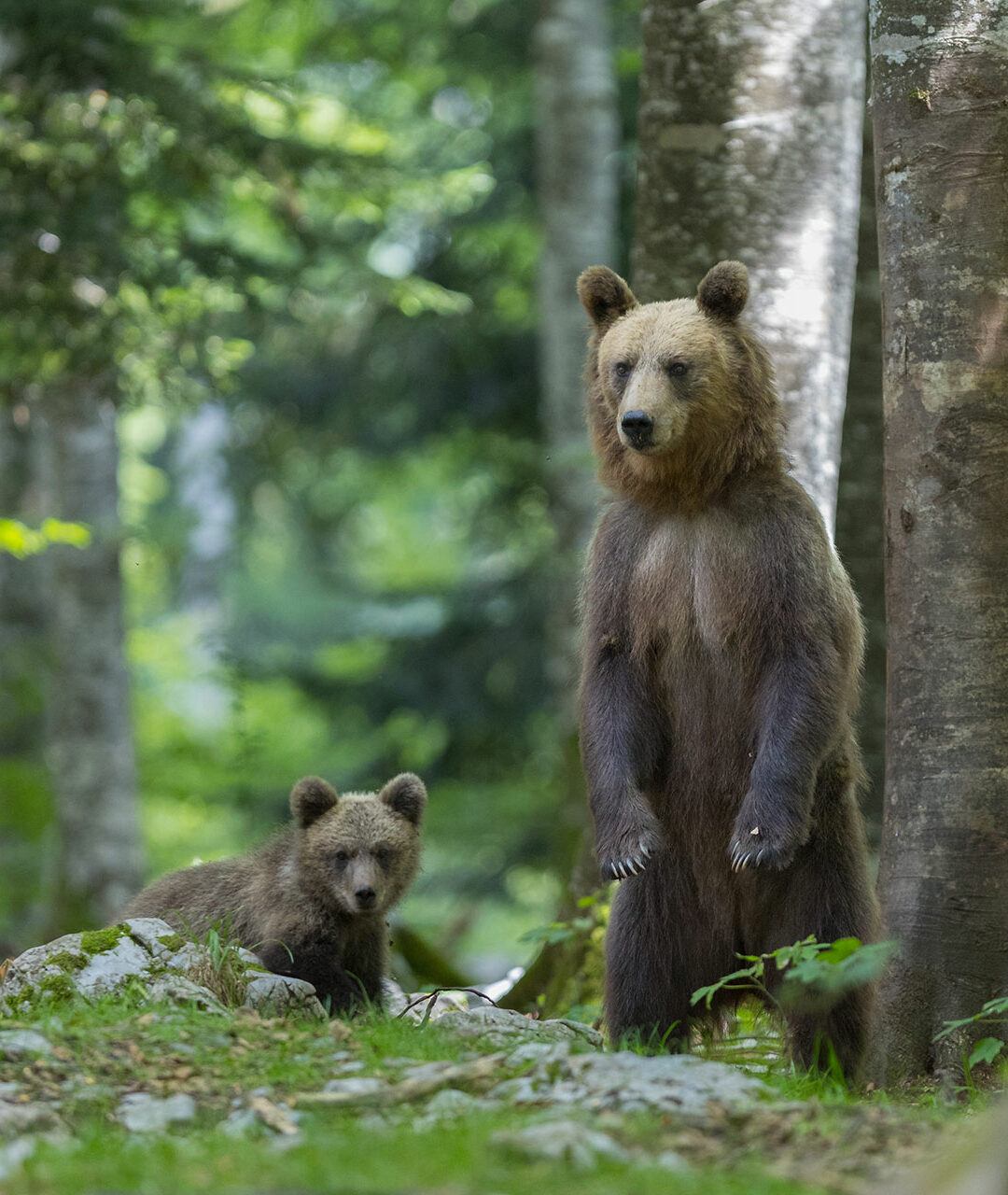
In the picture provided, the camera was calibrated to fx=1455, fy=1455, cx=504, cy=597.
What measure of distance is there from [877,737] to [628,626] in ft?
12.9

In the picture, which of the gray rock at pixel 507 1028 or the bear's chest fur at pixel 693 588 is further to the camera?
the bear's chest fur at pixel 693 588

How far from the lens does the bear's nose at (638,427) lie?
17.4ft

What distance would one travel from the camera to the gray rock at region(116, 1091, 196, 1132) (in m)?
3.78

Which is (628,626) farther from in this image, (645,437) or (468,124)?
(468,124)

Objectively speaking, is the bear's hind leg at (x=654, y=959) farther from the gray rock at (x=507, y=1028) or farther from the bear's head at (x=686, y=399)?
the bear's head at (x=686, y=399)

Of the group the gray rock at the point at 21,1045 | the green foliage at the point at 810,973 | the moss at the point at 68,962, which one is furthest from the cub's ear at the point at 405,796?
the gray rock at the point at 21,1045

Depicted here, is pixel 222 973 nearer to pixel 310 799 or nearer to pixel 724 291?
pixel 310 799

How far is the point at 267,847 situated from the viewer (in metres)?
6.75

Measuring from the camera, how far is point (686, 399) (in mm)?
5441

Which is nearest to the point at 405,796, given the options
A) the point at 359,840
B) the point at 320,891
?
the point at 359,840

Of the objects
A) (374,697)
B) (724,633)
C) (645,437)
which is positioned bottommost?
(374,697)

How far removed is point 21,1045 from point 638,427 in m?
2.91

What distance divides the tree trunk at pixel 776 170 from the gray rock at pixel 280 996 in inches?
133

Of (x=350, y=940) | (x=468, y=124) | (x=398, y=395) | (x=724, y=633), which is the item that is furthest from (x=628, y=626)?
(x=468, y=124)
